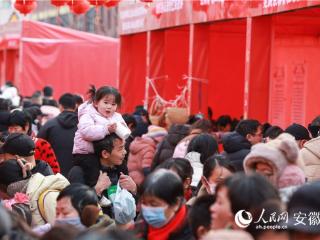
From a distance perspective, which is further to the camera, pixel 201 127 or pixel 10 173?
pixel 201 127

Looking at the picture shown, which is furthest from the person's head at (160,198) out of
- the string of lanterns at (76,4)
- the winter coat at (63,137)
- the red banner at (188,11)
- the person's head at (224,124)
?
the string of lanterns at (76,4)

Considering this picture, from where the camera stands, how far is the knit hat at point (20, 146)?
764 centimetres

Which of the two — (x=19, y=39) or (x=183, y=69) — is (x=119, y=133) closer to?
(x=183, y=69)

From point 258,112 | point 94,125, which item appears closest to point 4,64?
point 258,112

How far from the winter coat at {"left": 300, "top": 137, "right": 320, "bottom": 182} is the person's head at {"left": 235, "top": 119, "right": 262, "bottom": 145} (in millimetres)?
1884

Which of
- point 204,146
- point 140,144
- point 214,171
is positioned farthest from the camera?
point 140,144

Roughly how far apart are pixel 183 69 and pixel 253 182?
1400 cm

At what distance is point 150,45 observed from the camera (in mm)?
18734

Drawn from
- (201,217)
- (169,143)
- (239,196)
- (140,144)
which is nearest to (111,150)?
(201,217)

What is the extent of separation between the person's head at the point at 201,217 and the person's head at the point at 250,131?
17.6 feet

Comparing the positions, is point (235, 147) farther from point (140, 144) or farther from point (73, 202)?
point (73, 202)

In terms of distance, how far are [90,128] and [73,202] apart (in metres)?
2.25

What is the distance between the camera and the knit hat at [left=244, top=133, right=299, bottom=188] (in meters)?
5.29

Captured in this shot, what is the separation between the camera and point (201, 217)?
17.6 ft
